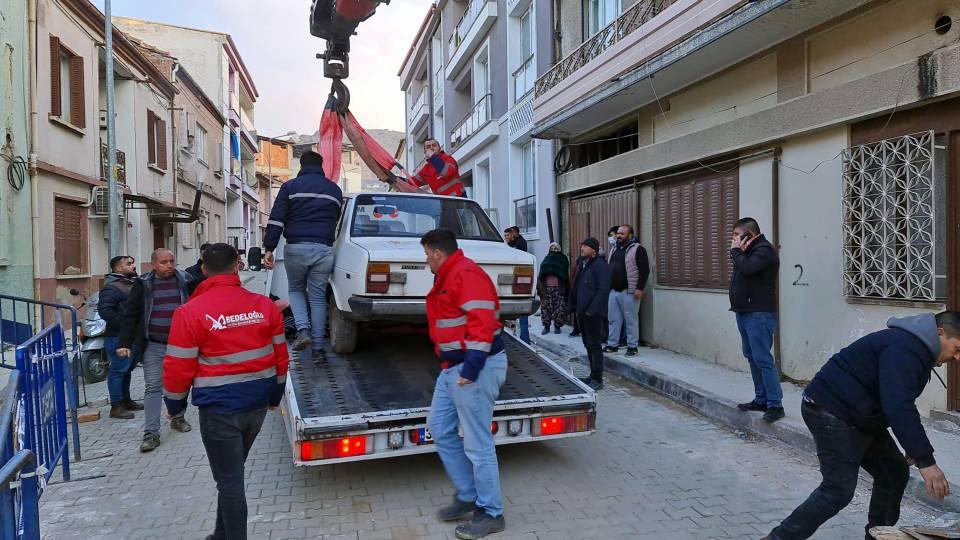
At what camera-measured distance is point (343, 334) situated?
217 inches

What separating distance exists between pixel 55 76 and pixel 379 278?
35.2 ft

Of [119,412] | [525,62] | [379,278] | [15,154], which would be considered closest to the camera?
[379,278]

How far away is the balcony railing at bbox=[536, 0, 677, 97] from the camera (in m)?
8.59

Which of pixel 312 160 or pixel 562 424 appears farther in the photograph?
pixel 312 160

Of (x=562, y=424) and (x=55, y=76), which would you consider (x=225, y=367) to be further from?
(x=55, y=76)

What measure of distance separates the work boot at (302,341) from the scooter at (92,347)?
3717 mm

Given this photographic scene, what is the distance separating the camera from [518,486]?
4.49m

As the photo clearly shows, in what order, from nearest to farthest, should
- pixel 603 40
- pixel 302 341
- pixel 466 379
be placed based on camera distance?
pixel 466 379 → pixel 302 341 → pixel 603 40

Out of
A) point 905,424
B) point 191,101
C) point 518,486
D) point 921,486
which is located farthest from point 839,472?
point 191,101

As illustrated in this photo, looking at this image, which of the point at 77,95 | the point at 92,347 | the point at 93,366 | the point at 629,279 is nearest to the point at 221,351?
the point at 92,347

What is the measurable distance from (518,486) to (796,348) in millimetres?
4053

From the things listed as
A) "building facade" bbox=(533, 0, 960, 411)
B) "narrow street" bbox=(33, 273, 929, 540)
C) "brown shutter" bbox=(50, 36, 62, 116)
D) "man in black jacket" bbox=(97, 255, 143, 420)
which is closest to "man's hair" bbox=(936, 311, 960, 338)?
"narrow street" bbox=(33, 273, 929, 540)

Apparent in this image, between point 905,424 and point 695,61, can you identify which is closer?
point 905,424

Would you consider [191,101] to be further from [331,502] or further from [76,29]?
[331,502]
